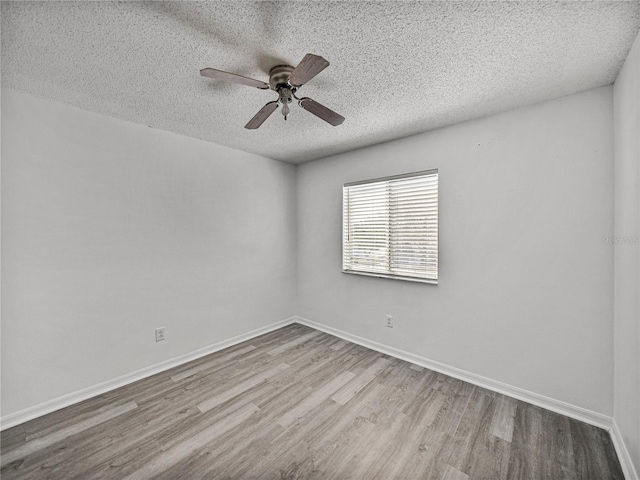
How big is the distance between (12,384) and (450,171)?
3.84m

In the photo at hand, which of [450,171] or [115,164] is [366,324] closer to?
[450,171]

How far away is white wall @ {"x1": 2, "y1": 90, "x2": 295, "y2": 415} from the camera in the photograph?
1900mm

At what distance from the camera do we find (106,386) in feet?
7.42

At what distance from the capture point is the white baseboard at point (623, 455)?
1411mm

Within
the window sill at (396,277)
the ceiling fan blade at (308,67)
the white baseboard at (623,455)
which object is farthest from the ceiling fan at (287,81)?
the white baseboard at (623,455)

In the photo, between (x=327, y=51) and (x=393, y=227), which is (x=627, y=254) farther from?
(x=327, y=51)

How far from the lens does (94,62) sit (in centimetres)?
156

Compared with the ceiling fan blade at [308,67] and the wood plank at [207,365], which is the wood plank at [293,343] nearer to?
the wood plank at [207,365]

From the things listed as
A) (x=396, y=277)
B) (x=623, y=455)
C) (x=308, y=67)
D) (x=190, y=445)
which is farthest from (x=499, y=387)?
(x=308, y=67)

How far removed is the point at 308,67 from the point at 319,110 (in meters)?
0.45

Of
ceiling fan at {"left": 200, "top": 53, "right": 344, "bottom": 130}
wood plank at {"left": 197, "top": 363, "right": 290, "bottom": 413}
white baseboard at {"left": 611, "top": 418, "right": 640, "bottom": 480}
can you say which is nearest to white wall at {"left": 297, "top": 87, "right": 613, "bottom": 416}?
white baseboard at {"left": 611, "top": 418, "right": 640, "bottom": 480}

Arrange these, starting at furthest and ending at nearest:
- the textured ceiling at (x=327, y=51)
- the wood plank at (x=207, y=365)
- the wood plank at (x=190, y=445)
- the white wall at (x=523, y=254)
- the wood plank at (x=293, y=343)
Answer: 1. the wood plank at (x=293, y=343)
2. the wood plank at (x=207, y=365)
3. the white wall at (x=523, y=254)
4. the wood plank at (x=190, y=445)
5. the textured ceiling at (x=327, y=51)

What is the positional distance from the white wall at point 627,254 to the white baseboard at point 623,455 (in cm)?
4

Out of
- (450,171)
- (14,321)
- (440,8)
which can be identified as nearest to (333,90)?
(440,8)
